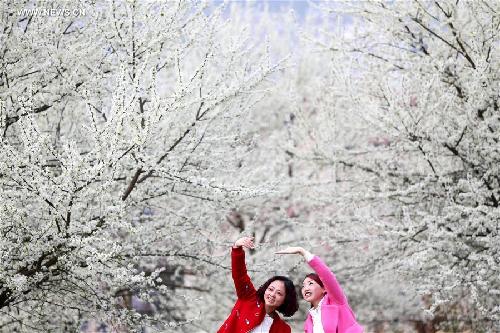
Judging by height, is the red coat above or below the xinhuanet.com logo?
below

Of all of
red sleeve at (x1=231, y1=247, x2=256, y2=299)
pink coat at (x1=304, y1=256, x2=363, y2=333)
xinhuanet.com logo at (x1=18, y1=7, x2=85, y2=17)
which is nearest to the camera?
pink coat at (x1=304, y1=256, x2=363, y2=333)

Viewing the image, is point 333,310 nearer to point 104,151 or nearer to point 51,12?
point 104,151

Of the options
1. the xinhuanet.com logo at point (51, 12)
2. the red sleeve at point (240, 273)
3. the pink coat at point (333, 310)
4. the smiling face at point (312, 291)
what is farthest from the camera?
the xinhuanet.com logo at point (51, 12)

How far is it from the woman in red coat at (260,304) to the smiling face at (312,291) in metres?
0.10

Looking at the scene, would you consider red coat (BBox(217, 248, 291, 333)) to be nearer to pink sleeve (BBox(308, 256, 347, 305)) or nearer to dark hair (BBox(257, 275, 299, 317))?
dark hair (BBox(257, 275, 299, 317))

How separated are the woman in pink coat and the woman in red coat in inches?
4.9

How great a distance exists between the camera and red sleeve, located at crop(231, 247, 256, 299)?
10.5ft

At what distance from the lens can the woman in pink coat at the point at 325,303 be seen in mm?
2936

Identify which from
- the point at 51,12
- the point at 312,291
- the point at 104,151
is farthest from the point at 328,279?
the point at 51,12

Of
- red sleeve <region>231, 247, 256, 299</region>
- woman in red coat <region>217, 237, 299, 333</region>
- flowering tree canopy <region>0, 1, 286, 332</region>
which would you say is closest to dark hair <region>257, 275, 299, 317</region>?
woman in red coat <region>217, 237, 299, 333</region>

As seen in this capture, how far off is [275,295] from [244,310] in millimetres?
230

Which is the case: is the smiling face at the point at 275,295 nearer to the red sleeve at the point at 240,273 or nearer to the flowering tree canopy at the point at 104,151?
the red sleeve at the point at 240,273

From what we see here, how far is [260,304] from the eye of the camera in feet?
10.3

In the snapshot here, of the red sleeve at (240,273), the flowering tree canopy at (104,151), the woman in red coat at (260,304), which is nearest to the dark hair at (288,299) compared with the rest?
the woman in red coat at (260,304)
